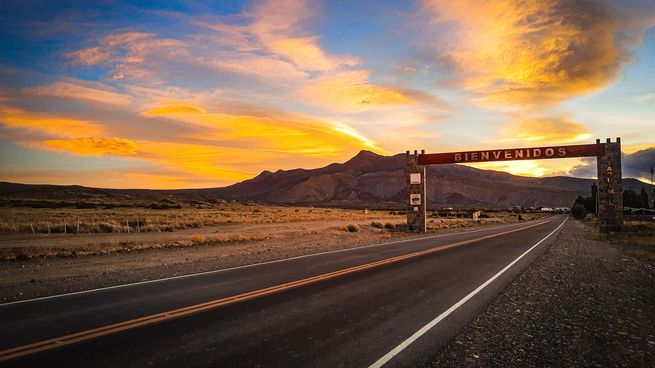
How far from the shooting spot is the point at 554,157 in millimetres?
30656

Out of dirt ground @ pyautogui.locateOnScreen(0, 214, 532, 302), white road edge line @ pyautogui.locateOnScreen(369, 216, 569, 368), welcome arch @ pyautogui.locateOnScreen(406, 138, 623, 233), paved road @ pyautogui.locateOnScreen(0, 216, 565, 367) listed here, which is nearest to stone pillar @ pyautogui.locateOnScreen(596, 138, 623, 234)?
welcome arch @ pyautogui.locateOnScreen(406, 138, 623, 233)

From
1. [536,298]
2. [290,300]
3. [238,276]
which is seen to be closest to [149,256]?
[238,276]

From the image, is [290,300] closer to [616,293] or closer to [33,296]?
[33,296]

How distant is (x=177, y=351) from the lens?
17.9ft

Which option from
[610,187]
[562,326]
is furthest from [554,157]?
[562,326]

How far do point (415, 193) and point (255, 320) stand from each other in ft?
93.1

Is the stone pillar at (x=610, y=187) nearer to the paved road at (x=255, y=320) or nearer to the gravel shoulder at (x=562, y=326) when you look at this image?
the gravel shoulder at (x=562, y=326)

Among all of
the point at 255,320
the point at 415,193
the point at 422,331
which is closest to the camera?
the point at 422,331

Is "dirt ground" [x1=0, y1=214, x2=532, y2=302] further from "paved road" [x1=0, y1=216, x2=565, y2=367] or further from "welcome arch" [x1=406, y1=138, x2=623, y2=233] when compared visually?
"welcome arch" [x1=406, y1=138, x2=623, y2=233]

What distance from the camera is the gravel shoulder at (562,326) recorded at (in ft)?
17.9

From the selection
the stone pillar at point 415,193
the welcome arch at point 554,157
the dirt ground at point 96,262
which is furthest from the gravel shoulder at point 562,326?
the stone pillar at point 415,193

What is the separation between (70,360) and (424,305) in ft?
19.7

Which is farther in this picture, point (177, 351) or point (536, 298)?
point (536, 298)

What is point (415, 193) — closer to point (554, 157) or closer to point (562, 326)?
point (554, 157)
